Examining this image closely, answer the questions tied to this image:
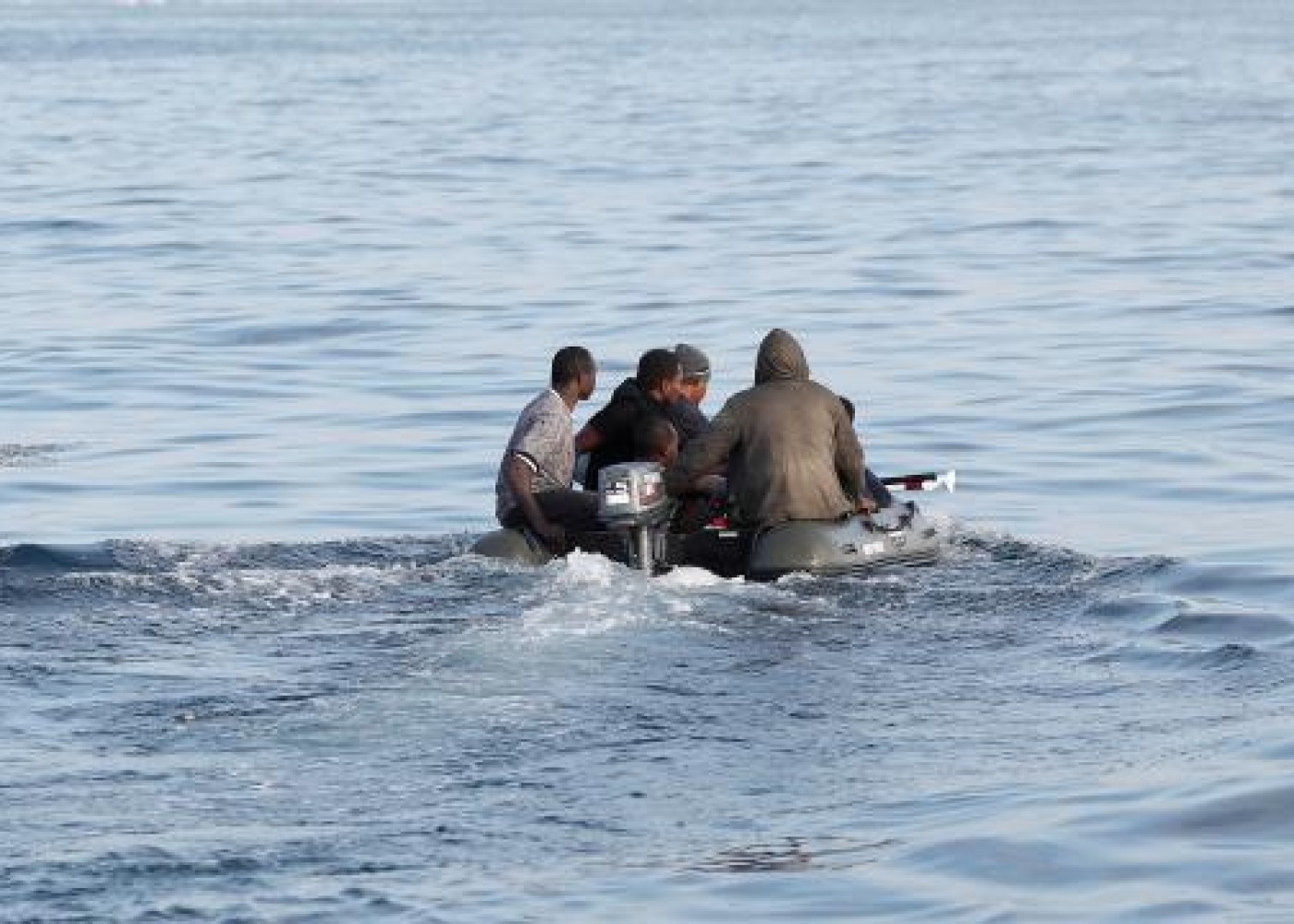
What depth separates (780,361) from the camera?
16312 millimetres

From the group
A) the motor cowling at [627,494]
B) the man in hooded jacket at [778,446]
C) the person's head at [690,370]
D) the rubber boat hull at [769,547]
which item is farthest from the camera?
the person's head at [690,370]

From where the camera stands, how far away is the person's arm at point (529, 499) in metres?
16.5

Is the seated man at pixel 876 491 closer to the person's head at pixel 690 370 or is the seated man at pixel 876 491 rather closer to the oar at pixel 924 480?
the oar at pixel 924 480

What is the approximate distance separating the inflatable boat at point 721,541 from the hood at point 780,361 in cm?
77

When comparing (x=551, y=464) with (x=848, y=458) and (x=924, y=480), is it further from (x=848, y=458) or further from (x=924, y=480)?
(x=924, y=480)

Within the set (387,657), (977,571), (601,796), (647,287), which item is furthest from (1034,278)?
(601,796)

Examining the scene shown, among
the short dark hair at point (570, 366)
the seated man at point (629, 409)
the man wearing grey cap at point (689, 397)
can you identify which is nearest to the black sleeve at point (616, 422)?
the seated man at point (629, 409)

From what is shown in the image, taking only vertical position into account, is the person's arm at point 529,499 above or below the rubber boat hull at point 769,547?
above

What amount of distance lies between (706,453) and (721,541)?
0.60 meters

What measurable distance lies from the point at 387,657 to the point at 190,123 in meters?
57.5

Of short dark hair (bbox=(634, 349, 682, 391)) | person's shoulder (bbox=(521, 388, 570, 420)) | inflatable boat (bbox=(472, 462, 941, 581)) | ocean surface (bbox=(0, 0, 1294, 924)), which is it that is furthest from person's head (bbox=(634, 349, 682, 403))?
ocean surface (bbox=(0, 0, 1294, 924))

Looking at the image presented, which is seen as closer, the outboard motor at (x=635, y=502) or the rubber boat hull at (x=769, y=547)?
the outboard motor at (x=635, y=502)

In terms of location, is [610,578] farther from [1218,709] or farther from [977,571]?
[1218,709]

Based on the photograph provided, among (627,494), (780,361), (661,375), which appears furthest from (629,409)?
(627,494)
